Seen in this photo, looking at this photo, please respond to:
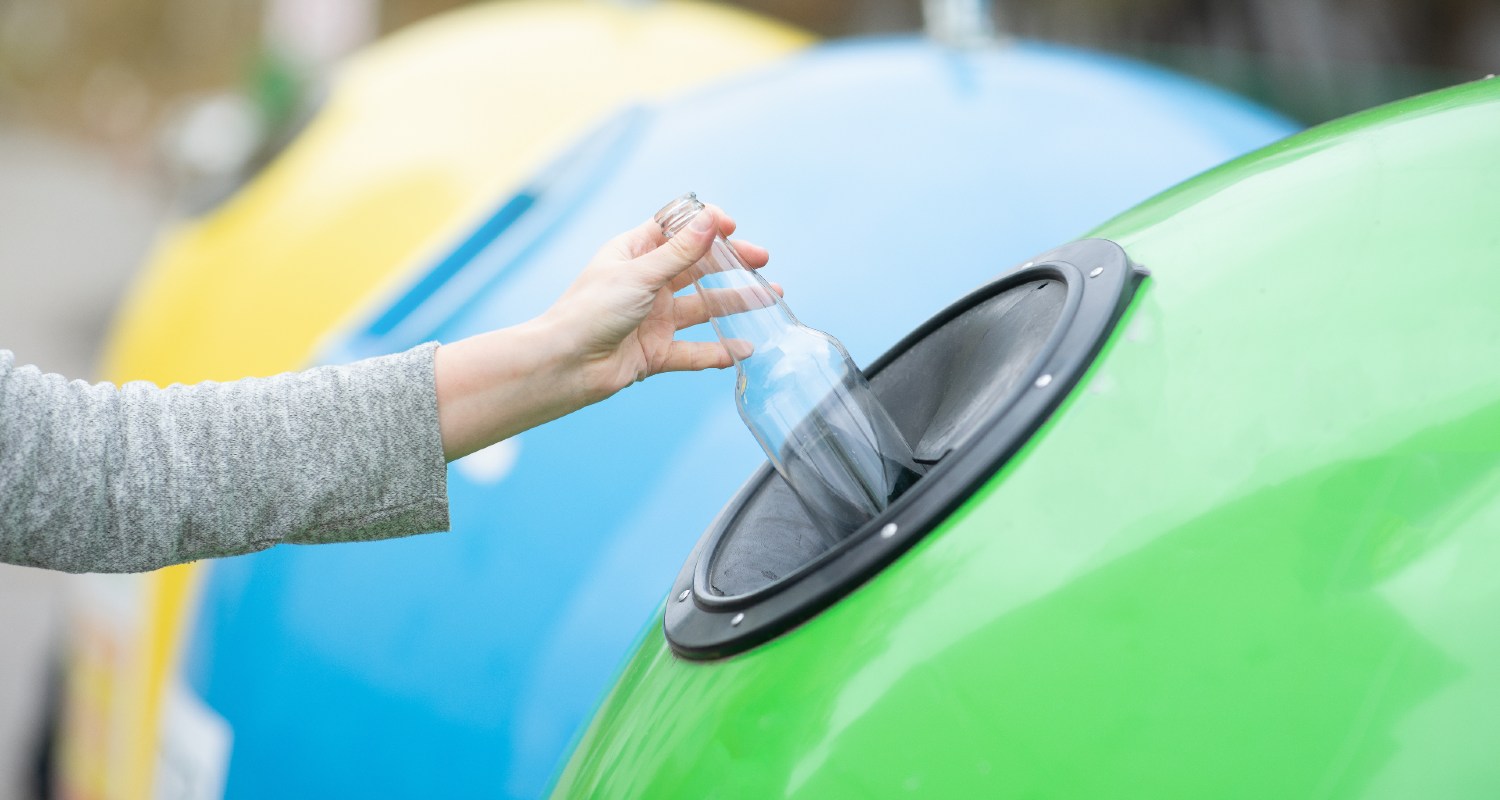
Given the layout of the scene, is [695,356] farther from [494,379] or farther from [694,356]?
[494,379]

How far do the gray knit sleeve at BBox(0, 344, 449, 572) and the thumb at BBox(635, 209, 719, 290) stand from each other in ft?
0.61

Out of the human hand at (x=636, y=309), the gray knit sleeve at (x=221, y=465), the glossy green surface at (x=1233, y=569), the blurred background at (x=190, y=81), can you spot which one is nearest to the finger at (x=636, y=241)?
the human hand at (x=636, y=309)

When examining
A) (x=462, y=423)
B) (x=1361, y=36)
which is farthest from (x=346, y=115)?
(x=1361, y=36)

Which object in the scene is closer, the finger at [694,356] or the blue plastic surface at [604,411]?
the finger at [694,356]

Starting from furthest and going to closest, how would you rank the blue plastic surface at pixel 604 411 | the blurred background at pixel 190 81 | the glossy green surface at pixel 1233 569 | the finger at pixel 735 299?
the blurred background at pixel 190 81 → the blue plastic surface at pixel 604 411 → the finger at pixel 735 299 → the glossy green surface at pixel 1233 569

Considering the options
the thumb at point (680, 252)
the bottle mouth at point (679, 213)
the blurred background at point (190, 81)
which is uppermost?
the bottle mouth at point (679, 213)

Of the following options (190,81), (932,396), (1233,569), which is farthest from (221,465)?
(190,81)

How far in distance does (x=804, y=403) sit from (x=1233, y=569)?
387 mm

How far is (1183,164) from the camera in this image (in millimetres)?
1863

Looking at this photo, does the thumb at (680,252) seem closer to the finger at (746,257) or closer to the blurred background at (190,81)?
the finger at (746,257)

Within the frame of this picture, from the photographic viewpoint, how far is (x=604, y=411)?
1711 millimetres

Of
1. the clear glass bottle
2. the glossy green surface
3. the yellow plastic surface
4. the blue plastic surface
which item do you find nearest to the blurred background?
the yellow plastic surface

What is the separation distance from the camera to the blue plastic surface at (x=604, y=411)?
1.59m

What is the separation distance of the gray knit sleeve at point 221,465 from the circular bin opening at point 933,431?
0.77ft
